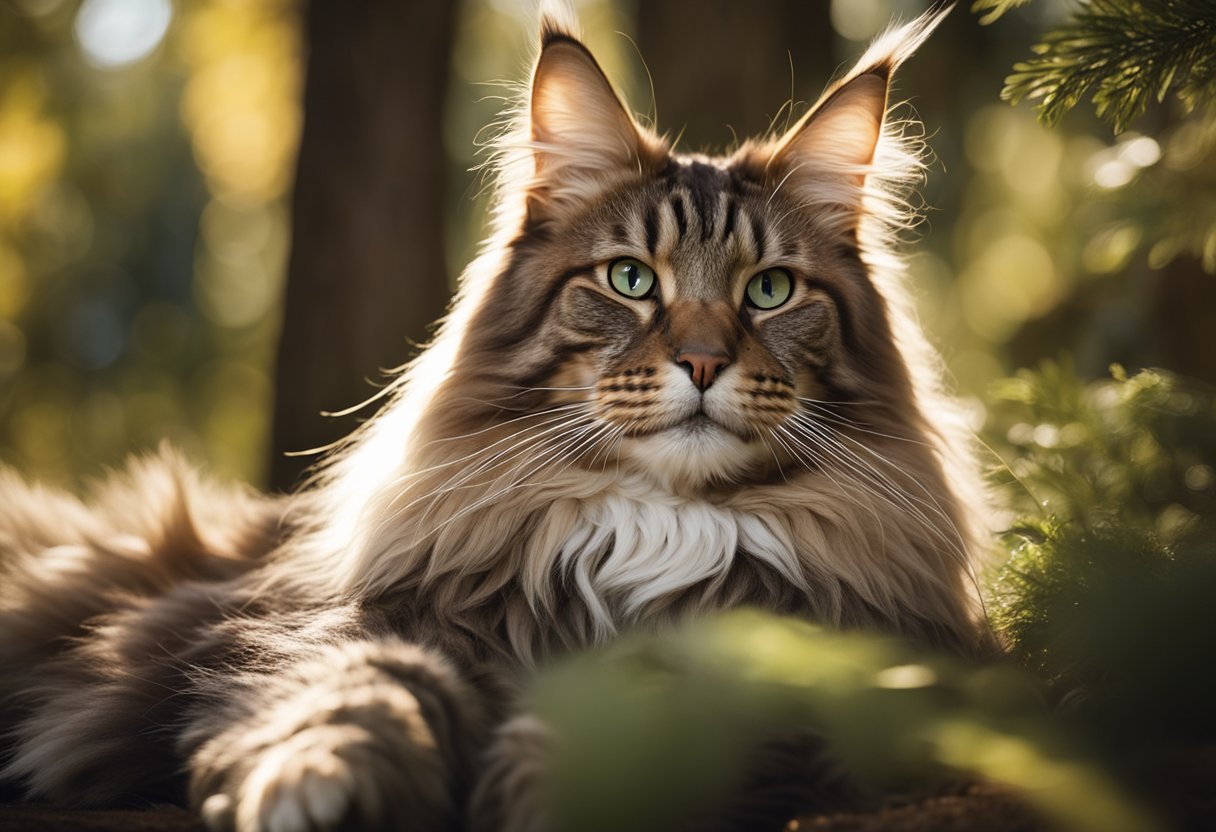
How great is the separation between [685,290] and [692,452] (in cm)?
39

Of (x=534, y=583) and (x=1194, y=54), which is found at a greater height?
(x=1194, y=54)

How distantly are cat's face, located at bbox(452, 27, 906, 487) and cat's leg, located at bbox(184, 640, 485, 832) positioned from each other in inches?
26.9

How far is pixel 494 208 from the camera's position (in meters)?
2.67

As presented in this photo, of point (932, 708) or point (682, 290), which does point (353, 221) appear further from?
point (932, 708)

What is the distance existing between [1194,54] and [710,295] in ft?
3.33

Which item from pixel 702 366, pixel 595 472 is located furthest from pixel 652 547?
pixel 702 366

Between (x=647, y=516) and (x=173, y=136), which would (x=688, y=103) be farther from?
(x=173, y=136)

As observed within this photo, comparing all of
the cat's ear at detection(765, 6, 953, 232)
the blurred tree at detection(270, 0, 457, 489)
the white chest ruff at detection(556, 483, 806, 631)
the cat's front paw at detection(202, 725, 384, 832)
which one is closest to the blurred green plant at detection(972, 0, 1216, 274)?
the cat's ear at detection(765, 6, 953, 232)

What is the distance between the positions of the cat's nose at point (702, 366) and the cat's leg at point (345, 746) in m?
0.76

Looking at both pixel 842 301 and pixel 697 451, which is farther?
pixel 842 301

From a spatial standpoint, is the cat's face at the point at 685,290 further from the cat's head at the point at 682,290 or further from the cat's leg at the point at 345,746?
the cat's leg at the point at 345,746

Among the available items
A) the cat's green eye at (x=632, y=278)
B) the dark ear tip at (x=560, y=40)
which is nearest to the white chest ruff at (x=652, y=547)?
the cat's green eye at (x=632, y=278)

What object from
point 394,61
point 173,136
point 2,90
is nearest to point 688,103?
point 394,61

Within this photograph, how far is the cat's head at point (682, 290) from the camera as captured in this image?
2.11 metres
